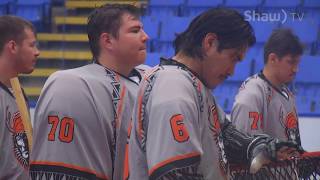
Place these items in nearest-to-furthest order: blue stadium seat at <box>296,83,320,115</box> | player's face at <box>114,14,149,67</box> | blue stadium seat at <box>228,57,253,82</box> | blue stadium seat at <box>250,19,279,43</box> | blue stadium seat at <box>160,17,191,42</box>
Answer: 1. player's face at <box>114,14,149,67</box>
2. blue stadium seat at <box>296,83,320,115</box>
3. blue stadium seat at <box>228,57,253,82</box>
4. blue stadium seat at <box>250,19,279,43</box>
5. blue stadium seat at <box>160,17,191,42</box>

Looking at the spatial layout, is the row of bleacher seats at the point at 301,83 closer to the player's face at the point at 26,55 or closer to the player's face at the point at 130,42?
the player's face at the point at 26,55

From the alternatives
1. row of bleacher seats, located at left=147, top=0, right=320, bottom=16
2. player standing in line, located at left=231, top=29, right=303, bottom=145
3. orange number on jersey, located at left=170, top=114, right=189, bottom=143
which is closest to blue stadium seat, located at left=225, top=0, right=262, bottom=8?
row of bleacher seats, located at left=147, top=0, right=320, bottom=16

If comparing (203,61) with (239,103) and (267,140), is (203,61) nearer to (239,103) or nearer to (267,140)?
(267,140)

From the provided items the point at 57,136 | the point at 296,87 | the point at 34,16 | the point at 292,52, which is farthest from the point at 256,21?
the point at 57,136

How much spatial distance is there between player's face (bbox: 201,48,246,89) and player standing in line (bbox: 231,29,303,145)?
3.22 feet

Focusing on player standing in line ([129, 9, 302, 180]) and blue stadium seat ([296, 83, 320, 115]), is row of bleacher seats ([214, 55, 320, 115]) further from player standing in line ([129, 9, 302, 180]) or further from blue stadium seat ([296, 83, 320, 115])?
player standing in line ([129, 9, 302, 180])

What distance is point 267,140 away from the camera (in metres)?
1.36

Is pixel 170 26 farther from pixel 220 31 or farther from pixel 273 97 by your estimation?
pixel 220 31

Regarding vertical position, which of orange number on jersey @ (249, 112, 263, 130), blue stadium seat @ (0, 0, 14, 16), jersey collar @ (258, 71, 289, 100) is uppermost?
jersey collar @ (258, 71, 289, 100)

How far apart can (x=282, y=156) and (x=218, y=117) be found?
0.18 m

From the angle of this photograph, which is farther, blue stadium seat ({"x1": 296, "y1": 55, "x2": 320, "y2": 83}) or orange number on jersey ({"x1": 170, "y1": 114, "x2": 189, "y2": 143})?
blue stadium seat ({"x1": 296, "y1": 55, "x2": 320, "y2": 83})

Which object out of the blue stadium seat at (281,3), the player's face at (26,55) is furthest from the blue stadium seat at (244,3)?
the player's face at (26,55)

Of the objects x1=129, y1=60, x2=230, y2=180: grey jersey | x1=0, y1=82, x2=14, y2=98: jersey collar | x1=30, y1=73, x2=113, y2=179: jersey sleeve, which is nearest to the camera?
x1=129, y1=60, x2=230, y2=180: grey jersey

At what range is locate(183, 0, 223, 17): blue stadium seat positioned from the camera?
6895mm
